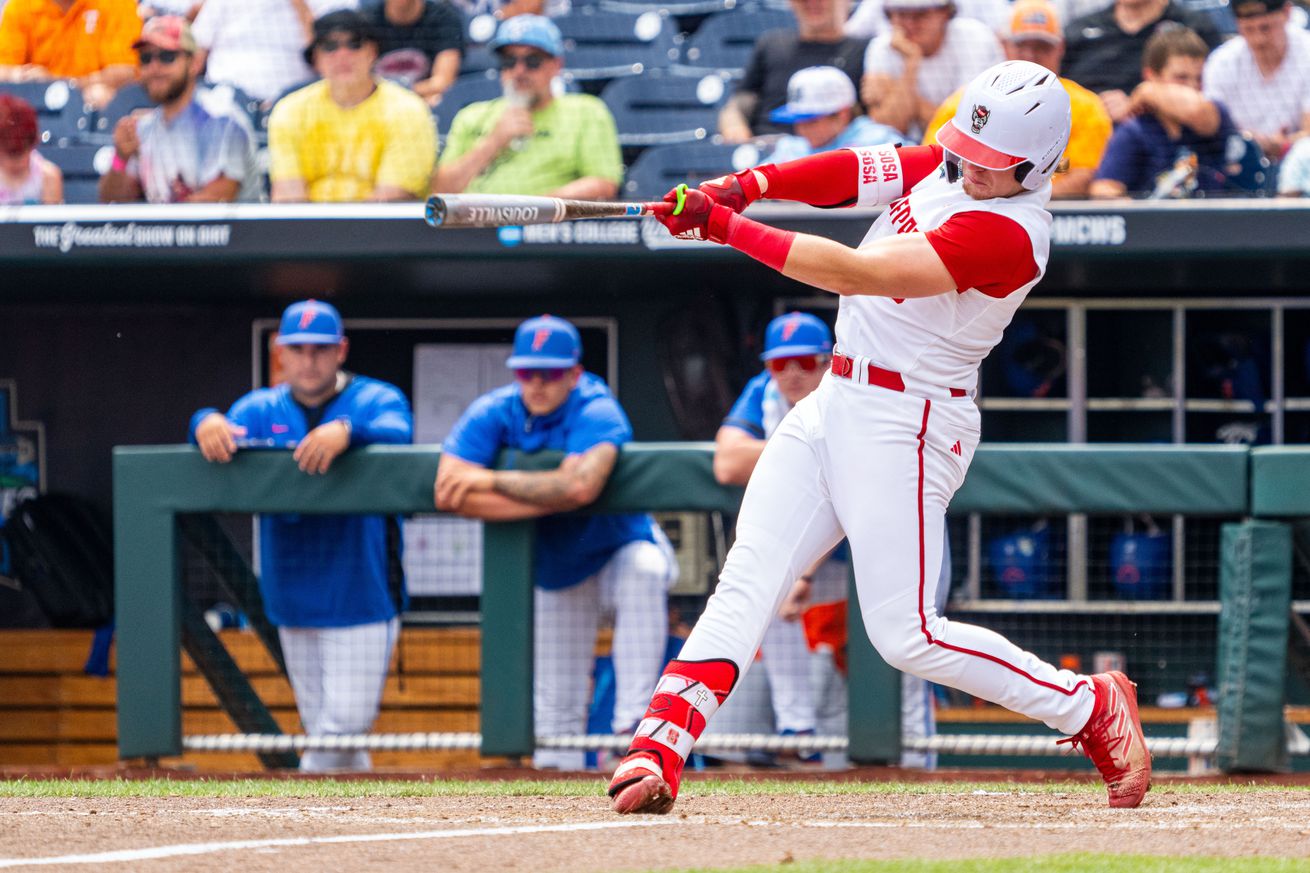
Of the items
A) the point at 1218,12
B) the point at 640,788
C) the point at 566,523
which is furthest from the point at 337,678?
the point at 1218,12

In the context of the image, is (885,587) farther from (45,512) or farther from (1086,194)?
(45,512)

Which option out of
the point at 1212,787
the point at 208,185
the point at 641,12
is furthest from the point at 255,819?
the point at 641,12

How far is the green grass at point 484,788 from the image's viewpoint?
4.17m

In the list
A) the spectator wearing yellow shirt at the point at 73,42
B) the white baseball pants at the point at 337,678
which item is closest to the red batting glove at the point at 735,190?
the white baseball pants at the point at 337,678

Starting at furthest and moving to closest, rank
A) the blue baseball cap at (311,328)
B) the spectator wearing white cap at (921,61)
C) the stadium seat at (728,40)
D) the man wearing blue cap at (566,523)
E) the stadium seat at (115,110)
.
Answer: the stadium seat at (728,40)
the stadium seat at (115,110)
the spectator wearing white cap at (921,61)
the blue baseball cap at (311,328)
the man wearing blue cap at (566,523)

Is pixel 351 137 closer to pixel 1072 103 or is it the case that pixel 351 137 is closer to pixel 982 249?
pixel 1072 103

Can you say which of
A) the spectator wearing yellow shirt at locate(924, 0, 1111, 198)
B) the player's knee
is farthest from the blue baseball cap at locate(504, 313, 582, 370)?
the player's knee

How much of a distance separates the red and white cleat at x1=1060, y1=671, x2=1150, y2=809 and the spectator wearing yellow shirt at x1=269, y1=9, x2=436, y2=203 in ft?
13.0

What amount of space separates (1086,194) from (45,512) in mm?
4747

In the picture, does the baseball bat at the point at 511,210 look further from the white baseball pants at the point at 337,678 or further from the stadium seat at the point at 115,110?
the stadium seat at the point at 115,110

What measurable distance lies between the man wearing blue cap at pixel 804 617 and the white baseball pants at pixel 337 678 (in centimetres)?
127

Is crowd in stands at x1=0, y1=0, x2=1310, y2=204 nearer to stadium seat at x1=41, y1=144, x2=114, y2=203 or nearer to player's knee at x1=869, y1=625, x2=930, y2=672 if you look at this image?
stadium seat at x1=41, y1=144, x2=114, y2=203

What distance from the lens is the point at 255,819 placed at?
11.1 feet

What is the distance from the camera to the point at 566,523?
5496mm
